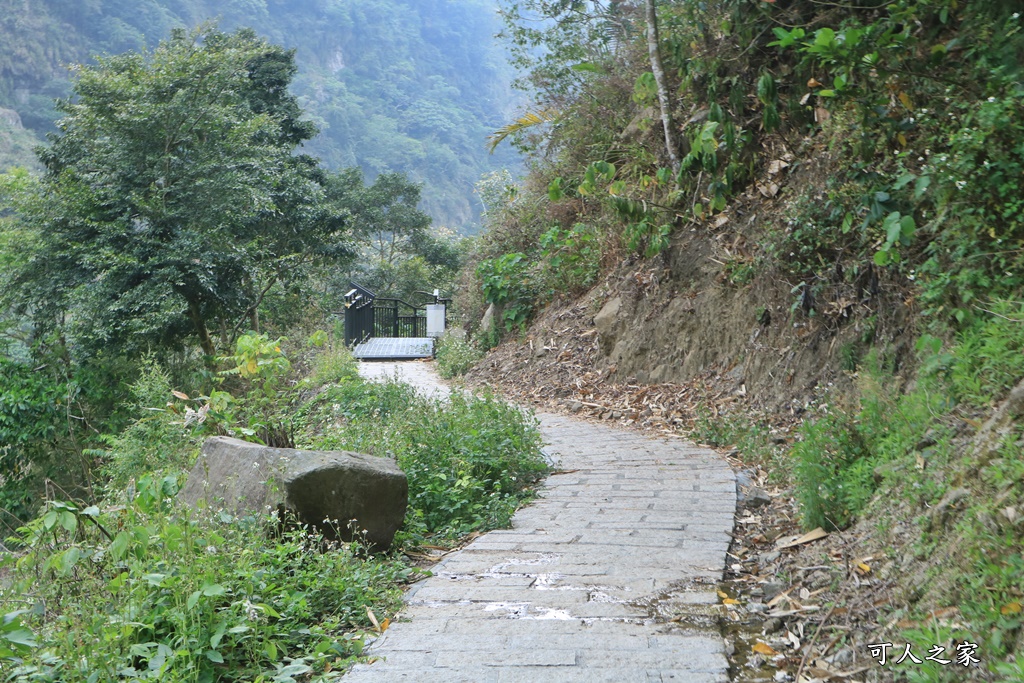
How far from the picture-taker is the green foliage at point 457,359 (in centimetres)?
1320

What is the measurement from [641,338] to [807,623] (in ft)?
20.5

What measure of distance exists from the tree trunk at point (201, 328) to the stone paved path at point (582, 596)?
927cm

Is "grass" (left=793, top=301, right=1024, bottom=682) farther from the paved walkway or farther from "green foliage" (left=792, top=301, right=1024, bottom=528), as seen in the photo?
the paved walkway

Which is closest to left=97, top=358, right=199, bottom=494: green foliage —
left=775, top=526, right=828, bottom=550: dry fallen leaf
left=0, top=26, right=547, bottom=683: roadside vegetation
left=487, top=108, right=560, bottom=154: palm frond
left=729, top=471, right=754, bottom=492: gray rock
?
left=0, top=26, right=547, bottom=683: roadside vegetation

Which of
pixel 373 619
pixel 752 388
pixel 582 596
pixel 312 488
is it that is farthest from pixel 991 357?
pixel 752 388

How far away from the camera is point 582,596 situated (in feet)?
11.4

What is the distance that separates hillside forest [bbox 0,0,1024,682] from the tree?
0.06m

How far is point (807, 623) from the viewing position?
3133 mm

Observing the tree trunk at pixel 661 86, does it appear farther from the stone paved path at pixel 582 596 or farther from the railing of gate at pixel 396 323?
the railing of gate at pixel 396 323

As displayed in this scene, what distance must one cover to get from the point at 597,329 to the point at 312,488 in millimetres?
6468

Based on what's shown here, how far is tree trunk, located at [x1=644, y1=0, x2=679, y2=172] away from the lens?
29.4ft

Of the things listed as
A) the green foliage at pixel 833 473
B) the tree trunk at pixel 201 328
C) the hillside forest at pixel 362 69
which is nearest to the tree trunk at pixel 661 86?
the green foliage at pixel 833 473

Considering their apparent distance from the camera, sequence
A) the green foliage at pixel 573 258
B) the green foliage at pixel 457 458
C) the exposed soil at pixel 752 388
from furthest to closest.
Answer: the green foliage at pixel 573 258, the green foliage at pixel 457 458, the exposed soil at pixel 752 388

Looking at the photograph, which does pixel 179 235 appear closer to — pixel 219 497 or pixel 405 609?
pixel 219 497
